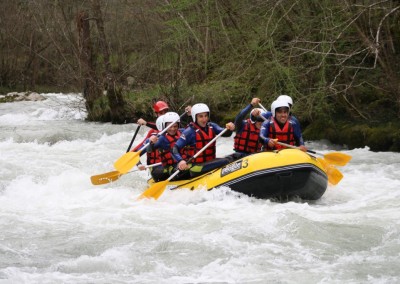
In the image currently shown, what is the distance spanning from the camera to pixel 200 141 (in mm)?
8438

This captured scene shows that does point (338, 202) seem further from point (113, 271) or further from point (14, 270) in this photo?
point (14, 270)

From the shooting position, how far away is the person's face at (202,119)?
8368mm

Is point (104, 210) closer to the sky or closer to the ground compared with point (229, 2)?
closer to the ground

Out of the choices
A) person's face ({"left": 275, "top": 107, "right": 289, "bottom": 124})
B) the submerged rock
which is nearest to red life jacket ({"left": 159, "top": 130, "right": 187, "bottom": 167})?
person's face ({"left": 275, "top": 107, "right": 289, "bottom": 124})

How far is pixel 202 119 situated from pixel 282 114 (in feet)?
3.30

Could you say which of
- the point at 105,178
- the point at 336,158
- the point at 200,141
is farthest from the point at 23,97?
the point at 336,158

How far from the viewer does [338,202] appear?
796 centimetres

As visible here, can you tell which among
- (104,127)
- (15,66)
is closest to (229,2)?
(104,127)

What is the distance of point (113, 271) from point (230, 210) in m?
2.12

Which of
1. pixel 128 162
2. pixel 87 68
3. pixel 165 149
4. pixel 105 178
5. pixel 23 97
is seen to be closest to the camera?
pixel 165 149

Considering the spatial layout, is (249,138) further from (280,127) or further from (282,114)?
(282,114)

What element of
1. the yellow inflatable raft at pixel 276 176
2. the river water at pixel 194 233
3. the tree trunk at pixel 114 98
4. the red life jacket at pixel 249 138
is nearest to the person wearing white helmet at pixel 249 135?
the red life jacket at pixel 249 138

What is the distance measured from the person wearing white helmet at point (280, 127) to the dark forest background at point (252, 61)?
2.00 meters

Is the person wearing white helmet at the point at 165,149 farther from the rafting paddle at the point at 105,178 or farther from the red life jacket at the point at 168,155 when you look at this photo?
the rafting paddle at the point at 105,178
